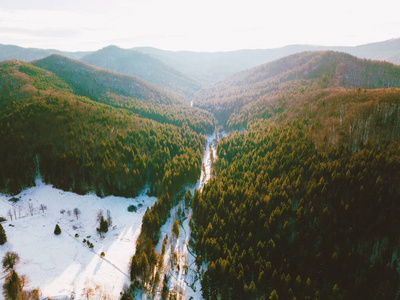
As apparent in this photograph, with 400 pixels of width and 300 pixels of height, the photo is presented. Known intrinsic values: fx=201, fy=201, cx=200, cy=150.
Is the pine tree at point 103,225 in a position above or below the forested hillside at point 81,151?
below

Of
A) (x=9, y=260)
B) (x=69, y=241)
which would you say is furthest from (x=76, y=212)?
(x=9, y=260)

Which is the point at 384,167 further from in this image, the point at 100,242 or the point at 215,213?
the point at 100,242

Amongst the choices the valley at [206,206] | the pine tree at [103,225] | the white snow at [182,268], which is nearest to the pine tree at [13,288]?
the valley at [206,206]

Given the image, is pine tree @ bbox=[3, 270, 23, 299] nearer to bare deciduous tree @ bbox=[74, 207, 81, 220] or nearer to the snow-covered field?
the snow-covered field

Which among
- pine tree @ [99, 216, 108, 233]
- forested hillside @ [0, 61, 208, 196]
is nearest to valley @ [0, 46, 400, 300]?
pine tree @ [99, 216, 108, 233]

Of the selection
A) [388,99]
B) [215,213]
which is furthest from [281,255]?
[388,99]

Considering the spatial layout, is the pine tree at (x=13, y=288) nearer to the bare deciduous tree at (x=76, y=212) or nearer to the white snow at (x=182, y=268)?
the white snow at (x=182, y=268)
